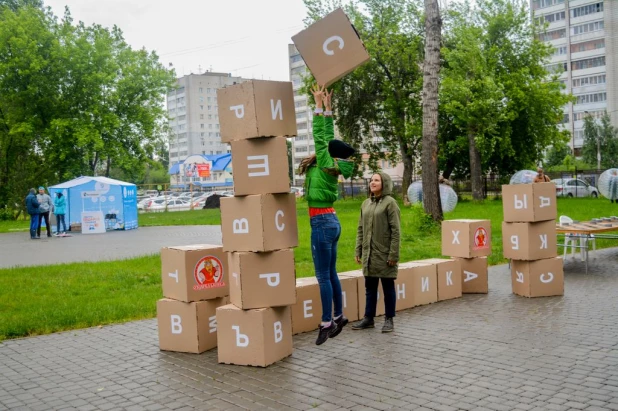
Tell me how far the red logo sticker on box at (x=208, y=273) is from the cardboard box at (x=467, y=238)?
453 cm

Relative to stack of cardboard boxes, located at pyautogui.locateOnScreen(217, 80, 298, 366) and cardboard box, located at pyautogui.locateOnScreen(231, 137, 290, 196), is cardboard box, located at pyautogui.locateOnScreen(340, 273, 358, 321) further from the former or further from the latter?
cardboard box, located at pyautogui.locateOnScreen(231, 137, 290, 196)

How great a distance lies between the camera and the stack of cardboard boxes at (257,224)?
6.20 metres

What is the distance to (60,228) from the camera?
1067 inches

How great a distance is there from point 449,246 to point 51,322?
20.2ft

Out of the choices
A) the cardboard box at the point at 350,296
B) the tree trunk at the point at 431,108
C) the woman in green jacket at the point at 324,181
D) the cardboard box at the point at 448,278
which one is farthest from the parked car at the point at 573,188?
the woman in green jacket at the point at 324,181

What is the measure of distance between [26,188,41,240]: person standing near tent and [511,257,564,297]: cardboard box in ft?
Result: 66.1

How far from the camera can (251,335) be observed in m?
6.21

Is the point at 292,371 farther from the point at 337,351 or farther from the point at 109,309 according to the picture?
the point at 109,309

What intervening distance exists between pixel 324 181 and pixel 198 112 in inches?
5592

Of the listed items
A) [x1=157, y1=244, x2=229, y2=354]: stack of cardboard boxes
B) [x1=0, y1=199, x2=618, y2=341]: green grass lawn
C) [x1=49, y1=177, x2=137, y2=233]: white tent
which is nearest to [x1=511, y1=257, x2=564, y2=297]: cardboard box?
[x1=0, y1=199, x2=618, y2=341]: green grass lawn

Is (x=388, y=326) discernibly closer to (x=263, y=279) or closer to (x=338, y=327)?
(x=338, y=327)

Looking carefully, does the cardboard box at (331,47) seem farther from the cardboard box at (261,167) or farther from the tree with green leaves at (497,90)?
the tree with green leaves at (497,90)

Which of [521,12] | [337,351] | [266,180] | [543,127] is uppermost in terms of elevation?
[521,12]

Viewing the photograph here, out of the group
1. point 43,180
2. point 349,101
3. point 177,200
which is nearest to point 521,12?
point 349,101
